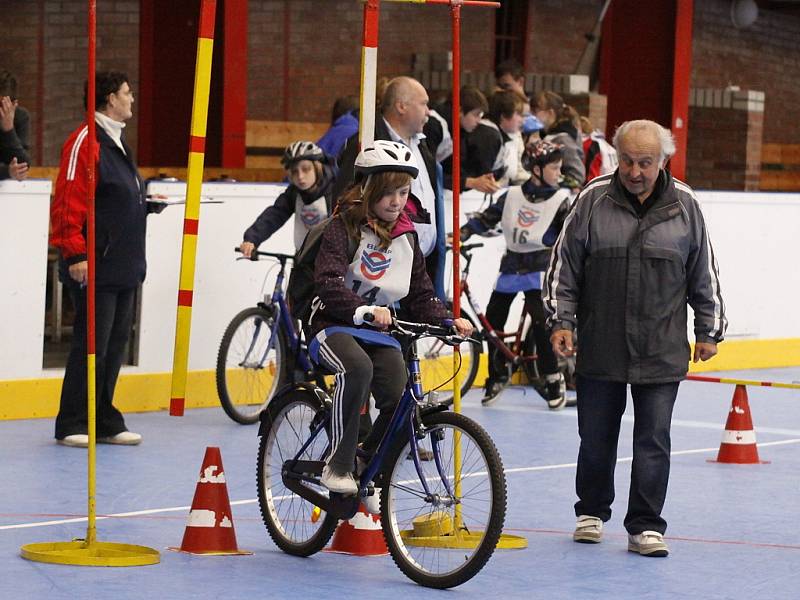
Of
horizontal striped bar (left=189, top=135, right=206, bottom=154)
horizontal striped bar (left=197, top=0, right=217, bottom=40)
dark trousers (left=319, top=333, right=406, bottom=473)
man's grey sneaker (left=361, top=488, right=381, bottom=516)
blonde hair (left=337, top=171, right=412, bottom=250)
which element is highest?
horizontal striped bar (left=197, top=0, right=217, bottom=40)

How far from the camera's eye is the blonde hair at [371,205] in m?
6.78

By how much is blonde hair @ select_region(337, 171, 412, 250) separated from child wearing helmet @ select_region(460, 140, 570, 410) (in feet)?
17.0

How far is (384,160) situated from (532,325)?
18.8ft

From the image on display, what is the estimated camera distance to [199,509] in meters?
7.07

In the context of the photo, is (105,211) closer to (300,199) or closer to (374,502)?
(300,199)

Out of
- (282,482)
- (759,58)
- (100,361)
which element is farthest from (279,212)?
(759,58)

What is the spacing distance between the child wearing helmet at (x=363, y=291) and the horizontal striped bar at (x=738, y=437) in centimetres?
364

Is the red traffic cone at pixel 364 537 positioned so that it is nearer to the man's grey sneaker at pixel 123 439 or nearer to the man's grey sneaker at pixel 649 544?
the man's grey sneaker at pixel 649 544

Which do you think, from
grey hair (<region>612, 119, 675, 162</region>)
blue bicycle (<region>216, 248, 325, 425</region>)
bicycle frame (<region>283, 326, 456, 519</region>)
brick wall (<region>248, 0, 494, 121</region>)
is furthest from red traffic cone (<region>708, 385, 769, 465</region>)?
brick wall (<region>248, 0, 494, 121</region>)

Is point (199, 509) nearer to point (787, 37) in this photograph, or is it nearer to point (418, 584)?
point (418, 584)

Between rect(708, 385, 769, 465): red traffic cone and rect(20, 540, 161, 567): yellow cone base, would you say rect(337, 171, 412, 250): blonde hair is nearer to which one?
rect(20, 540, 161, 567): yellow cone base

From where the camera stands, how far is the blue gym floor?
6648 mm

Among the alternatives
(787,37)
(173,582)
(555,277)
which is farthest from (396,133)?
(787,37)

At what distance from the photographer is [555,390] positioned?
40.3 feet
